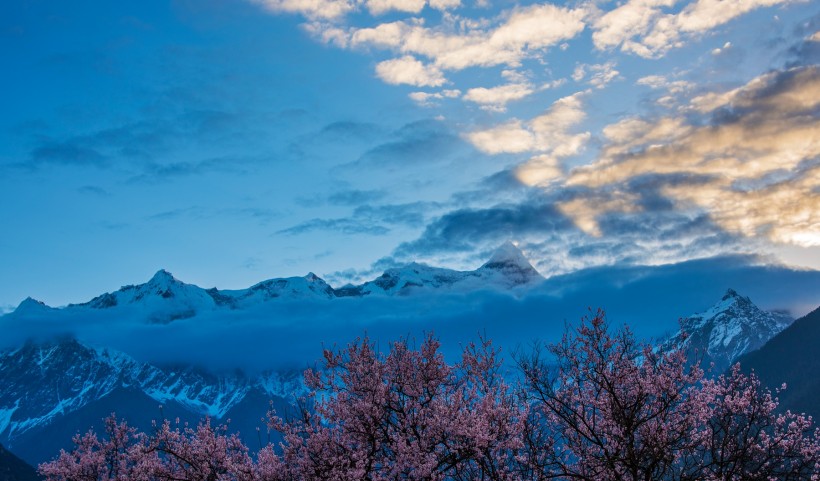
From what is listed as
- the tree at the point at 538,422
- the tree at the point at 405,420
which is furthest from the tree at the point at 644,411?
the tree at the point at 405,420

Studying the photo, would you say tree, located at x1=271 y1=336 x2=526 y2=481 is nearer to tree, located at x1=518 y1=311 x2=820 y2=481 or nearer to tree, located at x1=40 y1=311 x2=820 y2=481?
tree, located at x1=40 y1=311 x2=820 y2=481

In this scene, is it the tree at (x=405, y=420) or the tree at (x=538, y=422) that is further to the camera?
the tree at (x=405, y=420)

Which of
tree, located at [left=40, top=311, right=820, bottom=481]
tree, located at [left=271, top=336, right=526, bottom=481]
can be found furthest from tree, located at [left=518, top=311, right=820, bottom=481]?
tree, located at [left=271, top=336, right=526, bottom=481]

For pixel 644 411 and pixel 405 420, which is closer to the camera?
pixel 644 411

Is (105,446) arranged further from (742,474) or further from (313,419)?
(742,474)

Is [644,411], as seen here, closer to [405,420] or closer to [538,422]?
[538,422]

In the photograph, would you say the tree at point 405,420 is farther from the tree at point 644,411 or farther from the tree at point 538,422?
the tree at point 644,411

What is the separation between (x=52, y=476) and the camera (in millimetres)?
50125

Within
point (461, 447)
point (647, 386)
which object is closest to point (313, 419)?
point (461, 447)

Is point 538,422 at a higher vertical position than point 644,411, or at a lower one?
lower

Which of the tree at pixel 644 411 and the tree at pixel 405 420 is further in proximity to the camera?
the tree at pixel 405 420

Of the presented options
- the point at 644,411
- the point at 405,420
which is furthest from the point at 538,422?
the point at 405,420

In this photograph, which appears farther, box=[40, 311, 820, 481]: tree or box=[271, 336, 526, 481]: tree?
box=[271, 336, 526, 481]: tree

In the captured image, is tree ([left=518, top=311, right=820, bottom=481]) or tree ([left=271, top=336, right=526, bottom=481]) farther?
tree ([left=271, top=336, right=526, bottom=481])
